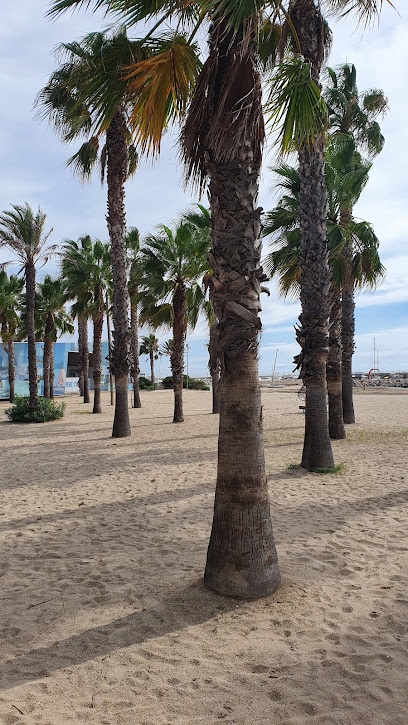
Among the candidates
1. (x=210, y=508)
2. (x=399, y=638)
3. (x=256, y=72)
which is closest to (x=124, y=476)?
(x=210, y=508)

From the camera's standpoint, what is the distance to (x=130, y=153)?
15.8m

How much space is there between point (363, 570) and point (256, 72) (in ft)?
15.9

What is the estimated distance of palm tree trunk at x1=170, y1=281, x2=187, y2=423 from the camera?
19641 mm

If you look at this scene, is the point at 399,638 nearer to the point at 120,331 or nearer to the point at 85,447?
the point at 85,447

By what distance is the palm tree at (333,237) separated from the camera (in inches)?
482

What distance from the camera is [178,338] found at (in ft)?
65.1

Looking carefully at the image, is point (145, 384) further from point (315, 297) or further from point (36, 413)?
point (315, 297)

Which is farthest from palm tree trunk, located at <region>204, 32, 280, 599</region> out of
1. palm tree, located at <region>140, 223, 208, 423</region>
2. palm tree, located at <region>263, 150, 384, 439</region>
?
palm tree, located at <region>140, 223, 208, 423</region>

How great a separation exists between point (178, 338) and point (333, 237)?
924 cm

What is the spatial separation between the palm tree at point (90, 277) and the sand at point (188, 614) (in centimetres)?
1659

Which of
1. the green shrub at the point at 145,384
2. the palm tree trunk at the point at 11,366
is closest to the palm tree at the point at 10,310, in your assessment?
the palm tree trunk at the point at 11,366

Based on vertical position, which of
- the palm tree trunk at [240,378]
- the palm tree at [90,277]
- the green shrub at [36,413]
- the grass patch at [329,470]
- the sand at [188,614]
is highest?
the palm tree at [90,277]

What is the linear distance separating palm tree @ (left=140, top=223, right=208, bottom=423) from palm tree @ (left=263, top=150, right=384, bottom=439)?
20.3 ft

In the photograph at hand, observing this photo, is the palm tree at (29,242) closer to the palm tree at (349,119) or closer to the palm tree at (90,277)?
the palm tree at (90,277)
